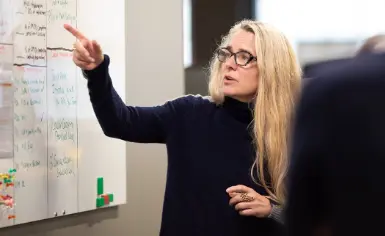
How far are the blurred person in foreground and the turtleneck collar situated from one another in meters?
0.97

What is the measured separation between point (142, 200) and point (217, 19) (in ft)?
3.84

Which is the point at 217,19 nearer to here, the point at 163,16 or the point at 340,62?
the point at 163,16

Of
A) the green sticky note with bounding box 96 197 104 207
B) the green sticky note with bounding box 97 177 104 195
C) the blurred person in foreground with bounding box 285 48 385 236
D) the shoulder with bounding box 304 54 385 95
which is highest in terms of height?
the shoulder with bounding box 304 54 385 95

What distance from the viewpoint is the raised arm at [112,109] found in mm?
1461

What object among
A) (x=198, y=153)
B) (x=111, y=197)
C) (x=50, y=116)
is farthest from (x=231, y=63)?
(x=111, y=197)

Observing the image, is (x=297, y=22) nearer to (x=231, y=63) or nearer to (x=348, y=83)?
(x=231, y=63)

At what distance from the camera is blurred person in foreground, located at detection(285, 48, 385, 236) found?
0.68 metres

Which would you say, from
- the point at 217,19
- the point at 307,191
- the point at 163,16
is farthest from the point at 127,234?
the point at 307,191

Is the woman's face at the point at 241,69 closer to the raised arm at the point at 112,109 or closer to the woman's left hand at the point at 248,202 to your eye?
the raised arm at the point at 112,109

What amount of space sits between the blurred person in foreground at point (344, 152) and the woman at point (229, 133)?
0.80 meters

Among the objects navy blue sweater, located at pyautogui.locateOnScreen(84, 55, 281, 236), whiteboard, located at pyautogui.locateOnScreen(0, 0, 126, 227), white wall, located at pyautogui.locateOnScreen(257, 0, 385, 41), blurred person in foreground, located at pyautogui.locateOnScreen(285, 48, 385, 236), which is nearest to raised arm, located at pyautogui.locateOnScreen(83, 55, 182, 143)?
navy blue sweater, located at pyautogui.locateOnScreen(84, 55, 281, 236)

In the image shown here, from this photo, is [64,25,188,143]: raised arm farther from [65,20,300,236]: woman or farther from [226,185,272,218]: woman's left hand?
[226,185,272,218]: woman's left hand

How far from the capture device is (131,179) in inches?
91.0

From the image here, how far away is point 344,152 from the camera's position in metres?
0.69
